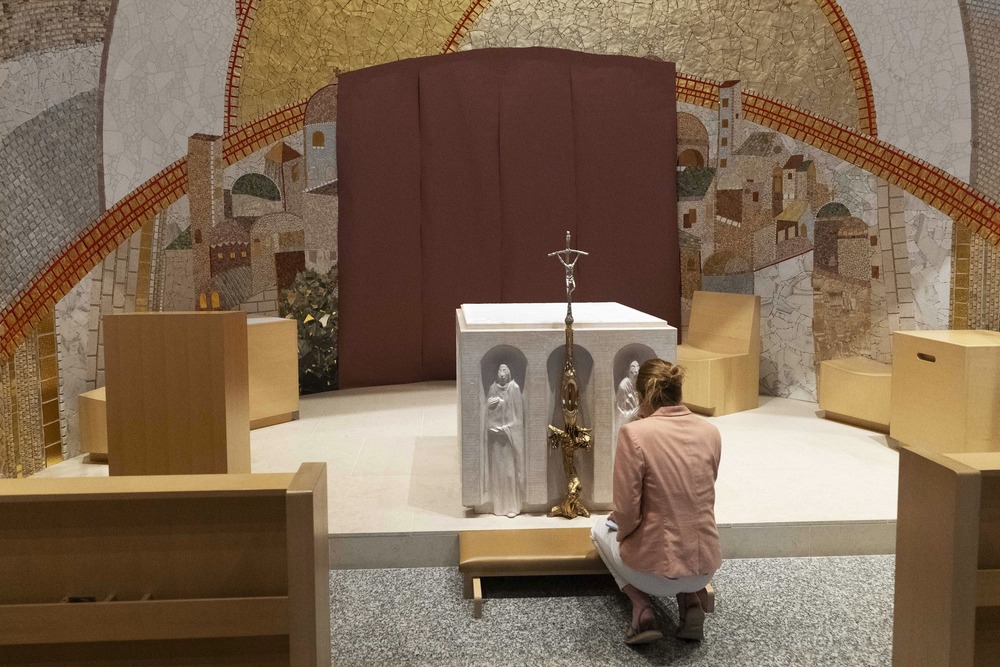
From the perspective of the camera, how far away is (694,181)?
7188 mm

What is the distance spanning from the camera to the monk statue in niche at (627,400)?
400 cm

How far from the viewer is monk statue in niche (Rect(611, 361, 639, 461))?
4.00 meters

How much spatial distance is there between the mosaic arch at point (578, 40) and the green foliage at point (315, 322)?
1407 mm

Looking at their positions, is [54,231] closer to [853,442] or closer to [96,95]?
[96,95]

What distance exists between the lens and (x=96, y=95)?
534 centimetres

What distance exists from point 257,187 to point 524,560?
428cm

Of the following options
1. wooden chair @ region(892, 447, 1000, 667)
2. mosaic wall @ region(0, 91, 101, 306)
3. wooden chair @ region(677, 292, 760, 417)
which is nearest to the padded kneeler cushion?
wooden chair @ region(892, 447, 1000, 667)

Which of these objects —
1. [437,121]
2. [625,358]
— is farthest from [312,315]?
[625,358]

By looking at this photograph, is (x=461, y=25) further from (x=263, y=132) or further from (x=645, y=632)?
(x=645, y=632)

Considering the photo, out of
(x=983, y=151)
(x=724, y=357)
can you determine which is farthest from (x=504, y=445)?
(x=983, y=151)

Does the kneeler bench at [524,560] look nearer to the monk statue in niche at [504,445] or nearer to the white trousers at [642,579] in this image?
the white trousers at [642,579]

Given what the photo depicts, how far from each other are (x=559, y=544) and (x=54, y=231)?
3688 mm

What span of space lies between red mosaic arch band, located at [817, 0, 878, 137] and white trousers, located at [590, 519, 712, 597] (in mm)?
4379

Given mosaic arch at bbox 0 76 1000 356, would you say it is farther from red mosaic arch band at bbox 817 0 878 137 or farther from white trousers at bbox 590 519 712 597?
white trousers at bbox 590 519 712 597
